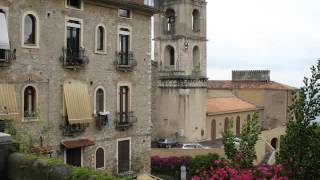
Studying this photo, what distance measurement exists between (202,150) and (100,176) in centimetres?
2737

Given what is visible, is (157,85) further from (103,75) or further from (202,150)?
(103,75)

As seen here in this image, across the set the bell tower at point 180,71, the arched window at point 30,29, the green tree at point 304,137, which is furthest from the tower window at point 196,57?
the green tree at point 304,137

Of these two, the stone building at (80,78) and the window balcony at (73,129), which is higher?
the stone building at (80,78)

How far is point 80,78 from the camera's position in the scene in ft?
77.8

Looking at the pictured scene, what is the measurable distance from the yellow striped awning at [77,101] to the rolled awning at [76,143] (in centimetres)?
102

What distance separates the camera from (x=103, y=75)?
24984 millimetres

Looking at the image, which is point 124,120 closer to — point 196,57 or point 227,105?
point 196,57

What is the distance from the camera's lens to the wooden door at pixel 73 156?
2353 cm

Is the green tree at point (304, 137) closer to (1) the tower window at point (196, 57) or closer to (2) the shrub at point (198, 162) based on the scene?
(2) the shrub at point (198, 162)

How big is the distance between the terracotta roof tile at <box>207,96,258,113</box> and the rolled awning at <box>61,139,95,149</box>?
2694cm

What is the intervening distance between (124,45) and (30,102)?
674cm

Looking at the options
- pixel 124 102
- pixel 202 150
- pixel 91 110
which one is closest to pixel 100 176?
pixel 91 110

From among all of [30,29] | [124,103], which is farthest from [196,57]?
[30,29]

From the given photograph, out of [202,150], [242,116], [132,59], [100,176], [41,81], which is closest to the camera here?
[100,176]
